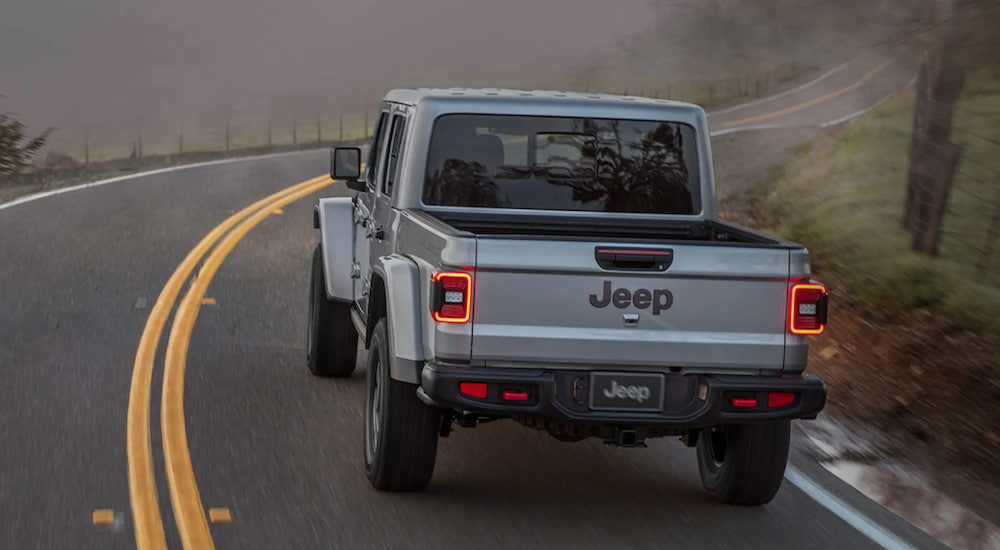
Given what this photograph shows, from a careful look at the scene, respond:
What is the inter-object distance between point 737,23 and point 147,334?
11.5 m

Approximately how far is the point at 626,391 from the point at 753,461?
101 cm

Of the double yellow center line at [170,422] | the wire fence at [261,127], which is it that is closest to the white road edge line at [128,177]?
the double yellow center line at [170,422]

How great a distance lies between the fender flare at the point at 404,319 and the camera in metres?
6.59

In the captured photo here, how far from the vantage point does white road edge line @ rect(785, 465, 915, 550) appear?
663 cm

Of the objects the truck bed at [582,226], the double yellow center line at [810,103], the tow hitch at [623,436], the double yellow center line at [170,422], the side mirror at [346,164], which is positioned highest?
the double yellow center line at [810,103]

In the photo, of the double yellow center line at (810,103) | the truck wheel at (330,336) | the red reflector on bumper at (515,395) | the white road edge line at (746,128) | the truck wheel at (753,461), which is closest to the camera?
the red reflector on bumper at (515,395)

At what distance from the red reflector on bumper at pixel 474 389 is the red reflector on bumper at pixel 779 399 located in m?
1.36

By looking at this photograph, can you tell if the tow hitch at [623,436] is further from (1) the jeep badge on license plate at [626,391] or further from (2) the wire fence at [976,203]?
(2) the wire fence at [976,203]

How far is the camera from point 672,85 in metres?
76.2

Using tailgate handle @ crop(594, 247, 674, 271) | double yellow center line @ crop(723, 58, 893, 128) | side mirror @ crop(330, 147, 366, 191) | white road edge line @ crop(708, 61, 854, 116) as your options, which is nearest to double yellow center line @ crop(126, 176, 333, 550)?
side mirror @ crop(330, 147, 366, 191)

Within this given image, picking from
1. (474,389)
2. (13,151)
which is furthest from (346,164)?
(13,151)

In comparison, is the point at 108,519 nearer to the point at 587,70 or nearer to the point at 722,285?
the point at 722,285

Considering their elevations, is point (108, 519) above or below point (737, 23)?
below

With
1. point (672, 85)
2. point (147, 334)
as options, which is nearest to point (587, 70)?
point (672, 85)
